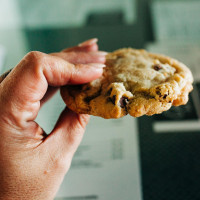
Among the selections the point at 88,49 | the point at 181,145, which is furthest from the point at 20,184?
the point at 181,145

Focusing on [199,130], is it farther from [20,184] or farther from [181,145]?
[20,184]

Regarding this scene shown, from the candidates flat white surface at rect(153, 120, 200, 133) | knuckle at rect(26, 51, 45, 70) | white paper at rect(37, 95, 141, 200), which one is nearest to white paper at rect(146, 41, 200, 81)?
flat white surface at rect(153, 120, 200, 133)

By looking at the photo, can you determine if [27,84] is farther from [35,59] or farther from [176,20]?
[176,20]

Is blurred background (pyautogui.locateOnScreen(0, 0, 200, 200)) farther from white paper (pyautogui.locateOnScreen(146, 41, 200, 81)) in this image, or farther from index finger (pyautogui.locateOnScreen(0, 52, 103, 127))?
index finger (pyautogui.locateOnScreen(0, 52, 103, 127))

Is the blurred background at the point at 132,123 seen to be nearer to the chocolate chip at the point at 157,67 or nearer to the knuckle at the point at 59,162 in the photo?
the knuckle at the point at 59,162

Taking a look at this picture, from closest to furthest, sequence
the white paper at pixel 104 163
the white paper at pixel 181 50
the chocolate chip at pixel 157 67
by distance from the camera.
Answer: the chocolate chip at pixel 157 67 < the white paper at pixel 104 163 < the white paper at pixel 181 50

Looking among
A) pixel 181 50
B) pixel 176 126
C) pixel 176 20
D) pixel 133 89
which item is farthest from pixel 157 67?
pixel 176 20

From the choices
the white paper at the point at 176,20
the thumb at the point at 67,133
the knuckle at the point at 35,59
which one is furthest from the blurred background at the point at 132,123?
the knuckle at the point at 35,59
